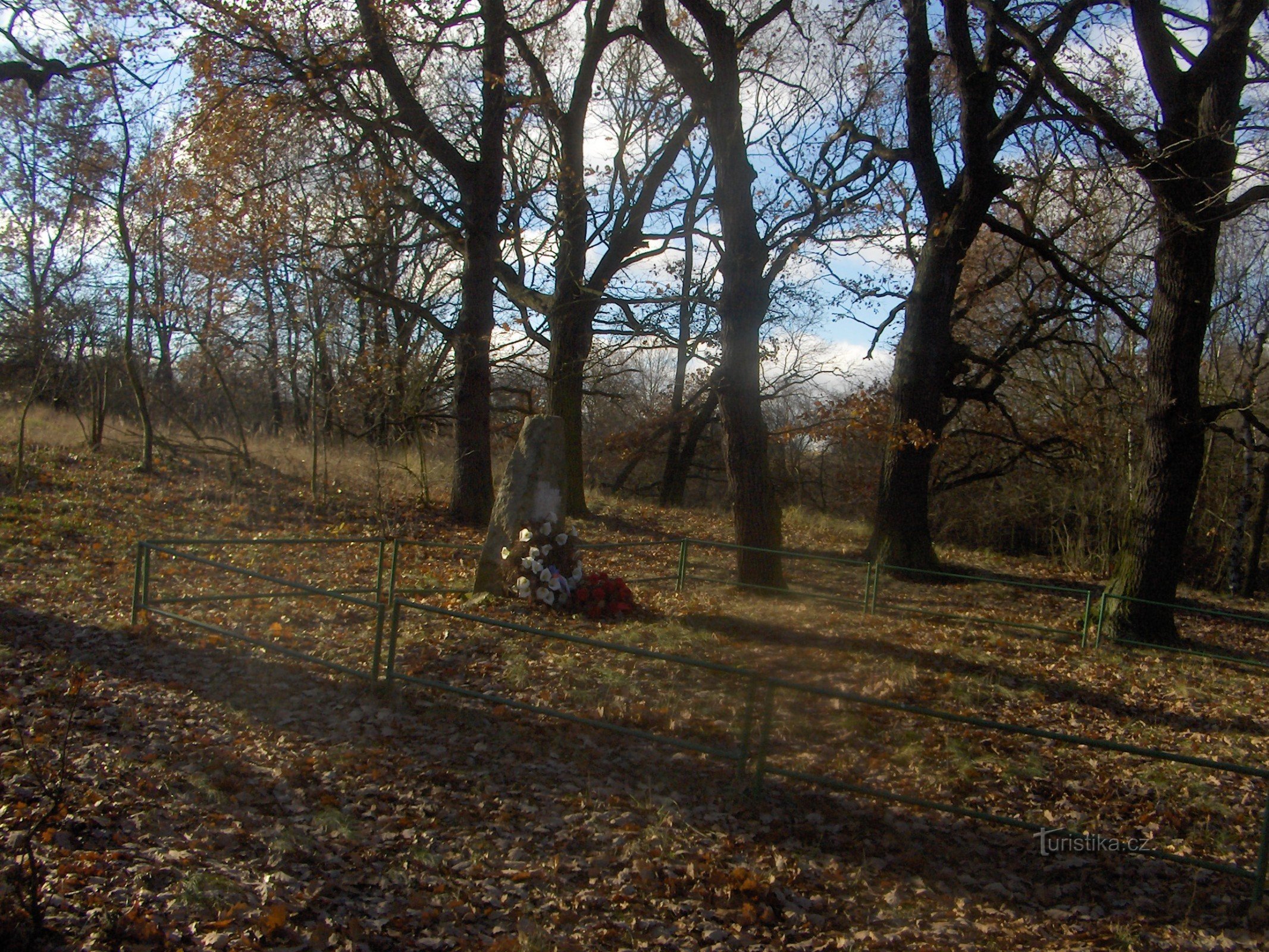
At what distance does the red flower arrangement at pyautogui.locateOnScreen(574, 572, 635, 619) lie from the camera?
9562 mm

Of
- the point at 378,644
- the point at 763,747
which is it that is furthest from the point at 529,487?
the point at 763,747

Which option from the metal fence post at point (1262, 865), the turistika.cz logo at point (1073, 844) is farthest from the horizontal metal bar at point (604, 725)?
the metal fence post at point (1262, 865)

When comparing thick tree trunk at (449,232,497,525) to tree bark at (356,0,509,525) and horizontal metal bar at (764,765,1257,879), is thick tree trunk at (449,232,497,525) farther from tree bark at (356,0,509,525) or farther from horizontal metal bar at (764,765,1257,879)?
horizontal metal bar at (764,765,1257,879)

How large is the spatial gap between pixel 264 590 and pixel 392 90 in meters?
8.77

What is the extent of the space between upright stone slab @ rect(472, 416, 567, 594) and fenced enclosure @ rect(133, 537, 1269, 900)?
40 centimetres

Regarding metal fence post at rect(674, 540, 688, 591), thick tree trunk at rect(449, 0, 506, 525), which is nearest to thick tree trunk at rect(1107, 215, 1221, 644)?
metal fence post at rect(674, 540, 688, 591)

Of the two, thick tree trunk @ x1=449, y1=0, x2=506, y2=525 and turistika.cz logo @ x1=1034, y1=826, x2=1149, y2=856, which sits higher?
thick tree trunk @ x1=449, y1=0, x2=506, y2=525

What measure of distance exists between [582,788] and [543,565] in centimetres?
416

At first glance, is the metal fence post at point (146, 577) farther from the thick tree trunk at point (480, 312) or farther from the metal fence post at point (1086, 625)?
the metal fence post at point (1086, 625)

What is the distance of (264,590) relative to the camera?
10227 mm

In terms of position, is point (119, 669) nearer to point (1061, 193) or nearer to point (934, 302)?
point (934, 302)

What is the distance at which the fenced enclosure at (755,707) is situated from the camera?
17.9ft

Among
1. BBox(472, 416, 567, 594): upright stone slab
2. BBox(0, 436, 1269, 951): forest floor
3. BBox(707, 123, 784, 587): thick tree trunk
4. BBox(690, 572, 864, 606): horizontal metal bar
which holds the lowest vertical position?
BBox(0, 436, 1269, 951): forest floor

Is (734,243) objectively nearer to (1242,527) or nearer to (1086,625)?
(1086,625)
